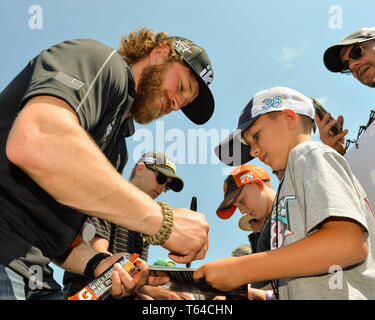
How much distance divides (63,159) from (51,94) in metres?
0.33

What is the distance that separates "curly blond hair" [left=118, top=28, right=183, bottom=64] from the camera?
11.2 ft

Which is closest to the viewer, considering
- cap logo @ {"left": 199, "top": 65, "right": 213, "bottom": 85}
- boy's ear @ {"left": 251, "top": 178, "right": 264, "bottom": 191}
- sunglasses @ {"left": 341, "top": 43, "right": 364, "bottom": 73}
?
cap logo @ {"left": 199, "top": 65, "right": 213, "bottom": 85}

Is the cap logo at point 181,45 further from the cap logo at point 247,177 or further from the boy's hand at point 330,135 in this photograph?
the cap logo at point 247,177

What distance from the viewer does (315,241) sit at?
5.21ft

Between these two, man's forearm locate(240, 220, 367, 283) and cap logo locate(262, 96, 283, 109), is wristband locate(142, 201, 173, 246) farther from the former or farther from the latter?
cap logo locate(262, 96, 283, 109)

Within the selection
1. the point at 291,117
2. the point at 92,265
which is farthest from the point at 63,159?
the point at 291,117

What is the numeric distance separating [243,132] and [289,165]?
3.40ft

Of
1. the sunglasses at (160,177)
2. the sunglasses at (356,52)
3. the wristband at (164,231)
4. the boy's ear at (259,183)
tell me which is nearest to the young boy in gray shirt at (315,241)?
the wristband at (164,231)

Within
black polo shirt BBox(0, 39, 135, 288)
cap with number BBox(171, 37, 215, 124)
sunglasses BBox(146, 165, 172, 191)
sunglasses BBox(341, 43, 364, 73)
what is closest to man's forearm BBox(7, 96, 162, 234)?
black polo shirt BBox(0, 39, 135, 288)

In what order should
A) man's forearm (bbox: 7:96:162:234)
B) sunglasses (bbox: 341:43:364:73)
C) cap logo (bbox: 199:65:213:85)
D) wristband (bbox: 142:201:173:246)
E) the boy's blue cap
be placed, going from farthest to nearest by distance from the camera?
sunglasses (bbox: 341:43:364:73) → cap logo (bbox: 199:65:213:85) → the boy's blue cap → wristband (bbox: 142:201:173:246) → man's forearm (bbox: 7:96:162:234)

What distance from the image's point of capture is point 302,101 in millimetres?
2926

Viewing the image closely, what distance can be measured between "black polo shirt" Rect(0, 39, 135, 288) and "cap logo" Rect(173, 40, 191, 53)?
1.58 meters

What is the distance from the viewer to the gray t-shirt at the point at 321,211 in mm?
1667

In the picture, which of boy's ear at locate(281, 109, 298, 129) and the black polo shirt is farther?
boy's ear at locate(281, 109, 298, 129)
